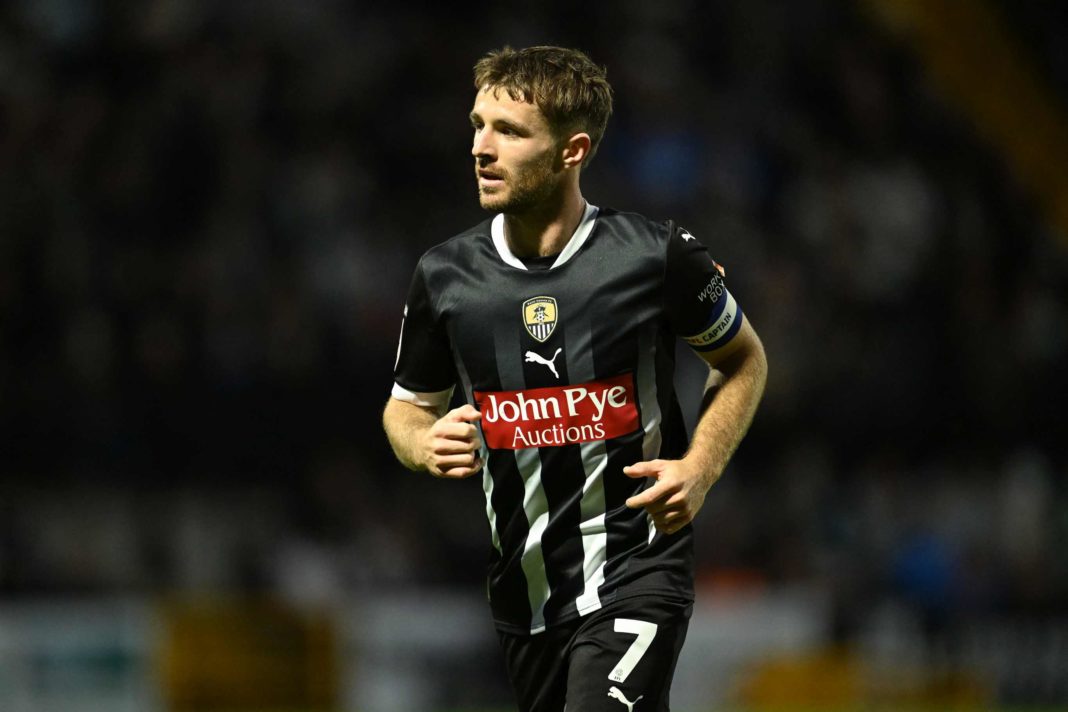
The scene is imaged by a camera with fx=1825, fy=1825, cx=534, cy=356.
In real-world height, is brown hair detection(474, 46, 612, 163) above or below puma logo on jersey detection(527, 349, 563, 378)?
above

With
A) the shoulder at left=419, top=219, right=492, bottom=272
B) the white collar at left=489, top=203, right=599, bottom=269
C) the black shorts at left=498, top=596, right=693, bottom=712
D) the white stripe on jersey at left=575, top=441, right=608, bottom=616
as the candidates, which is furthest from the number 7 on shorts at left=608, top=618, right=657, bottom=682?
the shoulder at left=419, top=219, right=492, bottom=272

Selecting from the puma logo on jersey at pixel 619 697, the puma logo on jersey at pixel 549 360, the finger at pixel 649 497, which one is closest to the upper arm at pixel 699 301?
the puma logo on jersey at pixel 549 360

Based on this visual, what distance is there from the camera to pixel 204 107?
14898mm

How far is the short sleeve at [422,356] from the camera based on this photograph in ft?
16.6

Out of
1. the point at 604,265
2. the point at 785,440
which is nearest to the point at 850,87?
the point at 785,440

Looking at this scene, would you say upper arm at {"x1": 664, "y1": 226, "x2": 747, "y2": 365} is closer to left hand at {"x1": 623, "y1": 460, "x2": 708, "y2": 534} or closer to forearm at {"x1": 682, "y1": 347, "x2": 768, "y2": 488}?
forearm at {"x1": 682, "y1": 347, "x2": 768, "y2": 488}

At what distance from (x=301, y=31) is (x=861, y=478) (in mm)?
6281

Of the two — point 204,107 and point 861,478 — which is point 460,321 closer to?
point 861,478

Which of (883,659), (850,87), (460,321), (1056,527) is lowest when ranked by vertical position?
(883,659)

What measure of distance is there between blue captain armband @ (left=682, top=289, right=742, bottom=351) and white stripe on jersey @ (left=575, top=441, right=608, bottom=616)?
412mm

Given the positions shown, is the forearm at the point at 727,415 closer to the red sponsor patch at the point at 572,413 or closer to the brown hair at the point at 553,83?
the red sponsor patch at the point at 572,413

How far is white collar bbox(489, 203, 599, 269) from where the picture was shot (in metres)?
4.95

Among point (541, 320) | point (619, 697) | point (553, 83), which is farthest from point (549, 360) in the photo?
point (619, 697)

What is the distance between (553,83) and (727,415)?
3.30 feet
